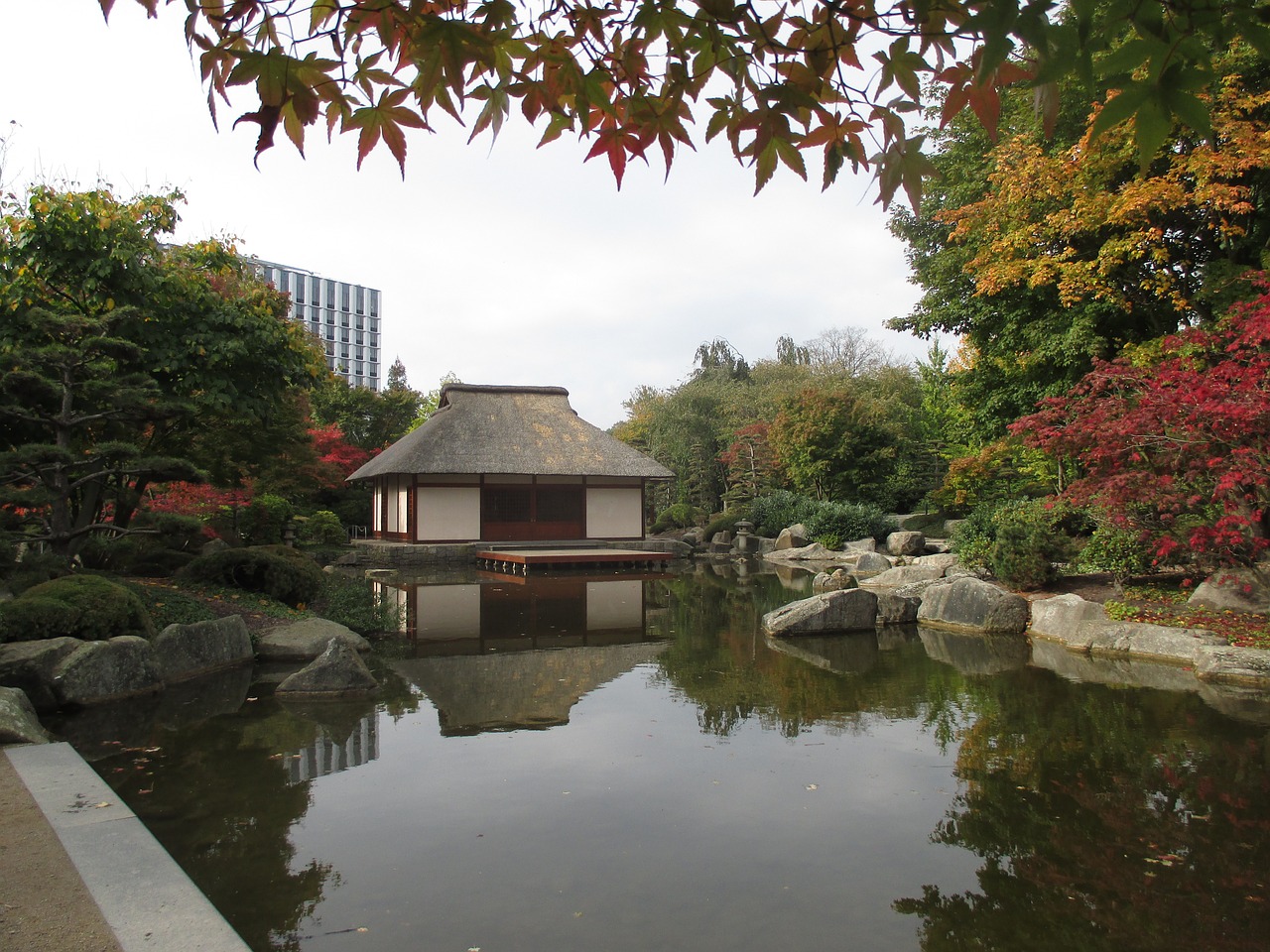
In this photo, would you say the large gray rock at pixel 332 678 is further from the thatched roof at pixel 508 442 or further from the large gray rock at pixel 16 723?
the thatched roof at pixel 508 442

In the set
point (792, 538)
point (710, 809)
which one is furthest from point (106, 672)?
point (792, 538)

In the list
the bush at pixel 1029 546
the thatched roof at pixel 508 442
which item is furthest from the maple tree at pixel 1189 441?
the thatched roof at pixel 508 442

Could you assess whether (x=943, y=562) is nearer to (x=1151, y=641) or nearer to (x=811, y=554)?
(x=811, y=554)

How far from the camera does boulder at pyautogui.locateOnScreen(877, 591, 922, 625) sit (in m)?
10.1

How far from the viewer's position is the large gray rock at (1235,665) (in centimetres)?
660

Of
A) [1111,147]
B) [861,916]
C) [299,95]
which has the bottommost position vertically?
[861,916]

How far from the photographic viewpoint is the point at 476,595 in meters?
13.4

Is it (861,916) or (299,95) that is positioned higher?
(299,95)

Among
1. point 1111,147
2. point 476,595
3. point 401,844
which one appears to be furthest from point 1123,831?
point 476,595

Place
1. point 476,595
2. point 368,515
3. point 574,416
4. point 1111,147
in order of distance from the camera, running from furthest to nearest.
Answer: point 368,515
point 574,416
point 476,595
point 1111,147

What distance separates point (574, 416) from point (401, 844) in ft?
71.9

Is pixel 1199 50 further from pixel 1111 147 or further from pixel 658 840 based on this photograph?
pixel 1111 147

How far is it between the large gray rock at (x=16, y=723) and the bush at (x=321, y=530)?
17.8 meters

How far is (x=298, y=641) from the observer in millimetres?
7672
